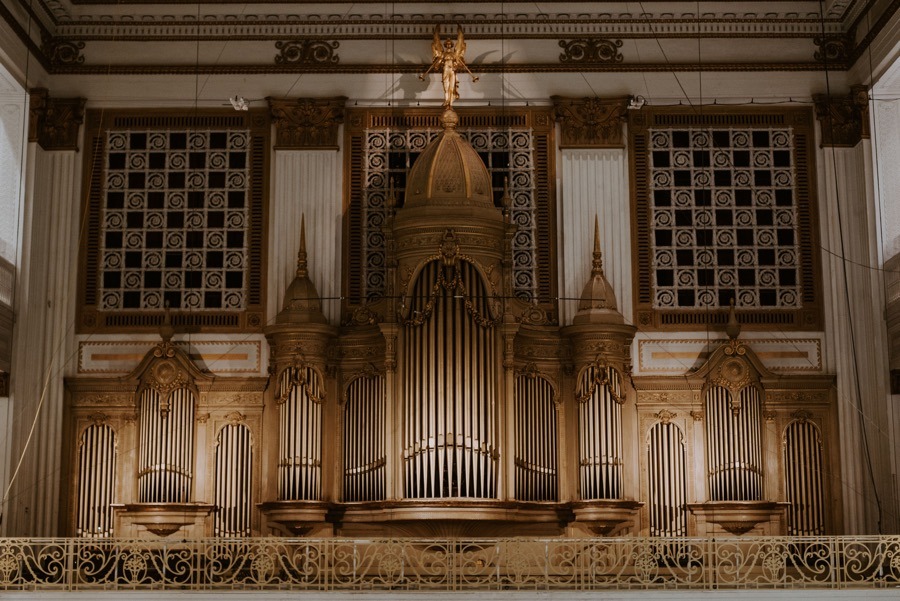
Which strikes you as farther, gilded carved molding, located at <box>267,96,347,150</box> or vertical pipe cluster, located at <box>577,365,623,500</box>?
gilded carved molding, located at <box>267,96,347,150</box>

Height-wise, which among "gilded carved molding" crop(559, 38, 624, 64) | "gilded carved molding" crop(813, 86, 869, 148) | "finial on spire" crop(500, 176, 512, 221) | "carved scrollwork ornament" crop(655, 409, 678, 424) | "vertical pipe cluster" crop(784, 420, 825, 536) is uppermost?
"gilded carved molding" crop(559, 38, 624, 64)

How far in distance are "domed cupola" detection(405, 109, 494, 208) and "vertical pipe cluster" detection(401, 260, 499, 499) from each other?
2.97 ft

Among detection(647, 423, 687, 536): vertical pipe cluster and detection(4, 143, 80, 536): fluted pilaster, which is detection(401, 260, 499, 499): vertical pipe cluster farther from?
detection(4, 143, 80, 536): fluted pilaster

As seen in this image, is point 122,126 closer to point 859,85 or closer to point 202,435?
point 202,435

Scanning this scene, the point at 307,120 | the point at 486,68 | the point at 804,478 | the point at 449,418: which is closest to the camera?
→ the point at 449,418

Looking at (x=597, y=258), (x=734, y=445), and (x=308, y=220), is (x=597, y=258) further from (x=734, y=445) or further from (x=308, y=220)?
(x=308, y=220)

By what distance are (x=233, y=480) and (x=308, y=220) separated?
3.93m

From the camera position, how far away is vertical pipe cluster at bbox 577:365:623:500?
1911cm

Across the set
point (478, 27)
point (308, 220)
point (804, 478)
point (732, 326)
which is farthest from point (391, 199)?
point (804, 478)

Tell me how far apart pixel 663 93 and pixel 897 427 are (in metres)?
5.91

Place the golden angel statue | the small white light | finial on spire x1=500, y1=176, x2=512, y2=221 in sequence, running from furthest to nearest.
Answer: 1. the small white light
2. the golden angel statue
3. finial on spire x1=500, y1=176, x2=512, y2=221

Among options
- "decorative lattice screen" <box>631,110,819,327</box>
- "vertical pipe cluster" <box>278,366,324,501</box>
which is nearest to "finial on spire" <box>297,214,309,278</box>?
"vertical pipe cluster" <box>278,366,324,501</box>

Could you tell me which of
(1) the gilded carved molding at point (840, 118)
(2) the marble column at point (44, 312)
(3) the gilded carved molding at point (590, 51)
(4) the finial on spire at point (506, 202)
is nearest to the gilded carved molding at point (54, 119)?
(2) the marble column at point (44, 312)

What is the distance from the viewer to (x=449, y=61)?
20.4 metres
